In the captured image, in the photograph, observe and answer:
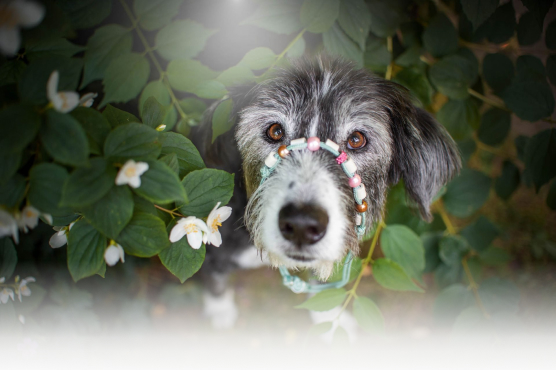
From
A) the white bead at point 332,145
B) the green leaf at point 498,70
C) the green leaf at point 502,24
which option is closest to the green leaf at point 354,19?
the white bead at point 332,145

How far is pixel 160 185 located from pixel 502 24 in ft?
5.60

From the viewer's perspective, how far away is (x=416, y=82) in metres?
1.63

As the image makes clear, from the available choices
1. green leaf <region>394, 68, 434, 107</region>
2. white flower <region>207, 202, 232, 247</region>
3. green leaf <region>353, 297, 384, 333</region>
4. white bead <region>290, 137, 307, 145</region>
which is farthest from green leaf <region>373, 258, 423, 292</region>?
green leaf <region>394, 68, 434, 107</region>

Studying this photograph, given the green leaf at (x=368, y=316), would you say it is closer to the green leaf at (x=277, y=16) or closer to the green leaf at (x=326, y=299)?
the green leaf at (x=326, y=299)

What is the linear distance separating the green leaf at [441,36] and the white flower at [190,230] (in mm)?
1453

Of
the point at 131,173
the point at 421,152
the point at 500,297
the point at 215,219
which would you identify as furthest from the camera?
the point at 500,297

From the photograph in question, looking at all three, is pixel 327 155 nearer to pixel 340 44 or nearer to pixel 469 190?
pixel 340 44

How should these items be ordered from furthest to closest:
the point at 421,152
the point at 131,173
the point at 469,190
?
1. the point at 469,190
2. the point at 421,152
3. the point at 131,173

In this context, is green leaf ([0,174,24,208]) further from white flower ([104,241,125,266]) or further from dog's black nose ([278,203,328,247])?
dog's black nose ([278,203,328,247])

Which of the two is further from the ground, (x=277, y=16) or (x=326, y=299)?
A: (x=277, y=16)

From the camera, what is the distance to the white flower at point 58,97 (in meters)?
0.70

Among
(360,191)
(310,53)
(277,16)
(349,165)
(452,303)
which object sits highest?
(277,16)

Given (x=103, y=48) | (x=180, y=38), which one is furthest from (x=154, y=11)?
(x=103, y=48)

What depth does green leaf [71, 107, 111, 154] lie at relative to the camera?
780mm
